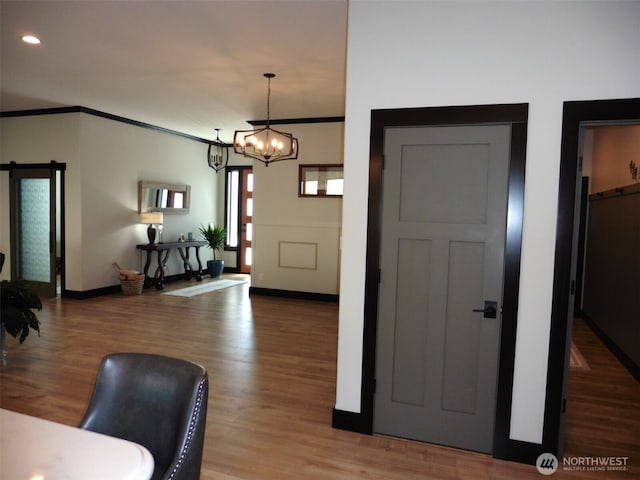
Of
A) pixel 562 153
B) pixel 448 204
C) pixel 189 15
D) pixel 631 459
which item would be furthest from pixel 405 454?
pixel 189 15

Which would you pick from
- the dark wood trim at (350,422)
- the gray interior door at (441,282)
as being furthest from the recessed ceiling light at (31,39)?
the dark wood trim at (350,422)

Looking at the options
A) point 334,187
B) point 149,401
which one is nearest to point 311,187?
point 334,187

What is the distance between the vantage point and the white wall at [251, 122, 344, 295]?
7141mm

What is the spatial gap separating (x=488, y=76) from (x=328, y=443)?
7.87 ft

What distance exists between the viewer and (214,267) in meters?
9.48

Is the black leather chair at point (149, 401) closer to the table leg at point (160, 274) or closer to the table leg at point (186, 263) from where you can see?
the table leg at point (160, 274)

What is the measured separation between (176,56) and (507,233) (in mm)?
3524

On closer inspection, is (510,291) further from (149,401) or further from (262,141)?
(262,141)

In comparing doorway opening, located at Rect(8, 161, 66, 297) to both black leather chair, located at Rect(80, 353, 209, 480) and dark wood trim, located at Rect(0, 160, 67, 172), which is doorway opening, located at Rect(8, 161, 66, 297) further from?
black leather chair, located at Rect(80, 353, 209, 480)

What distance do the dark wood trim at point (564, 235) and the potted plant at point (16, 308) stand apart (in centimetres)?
413

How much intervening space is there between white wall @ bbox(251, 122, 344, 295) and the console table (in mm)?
1676

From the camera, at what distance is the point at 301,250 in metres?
7.33

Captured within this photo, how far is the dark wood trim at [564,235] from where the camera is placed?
2.39m

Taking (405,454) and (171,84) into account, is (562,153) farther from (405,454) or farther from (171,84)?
(171,84)
